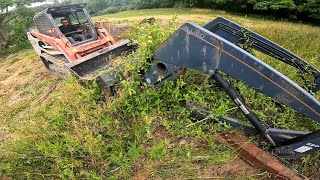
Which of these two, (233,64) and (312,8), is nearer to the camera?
(233,64)

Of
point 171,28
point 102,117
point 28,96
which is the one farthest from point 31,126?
point 28,96

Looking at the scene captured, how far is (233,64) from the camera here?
2.38m

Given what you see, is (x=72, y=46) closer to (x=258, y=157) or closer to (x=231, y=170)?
(x=231, y=170)

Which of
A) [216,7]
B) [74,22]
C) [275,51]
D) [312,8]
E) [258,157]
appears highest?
[275,51]

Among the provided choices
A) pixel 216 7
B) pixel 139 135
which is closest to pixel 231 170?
pixel 139 135

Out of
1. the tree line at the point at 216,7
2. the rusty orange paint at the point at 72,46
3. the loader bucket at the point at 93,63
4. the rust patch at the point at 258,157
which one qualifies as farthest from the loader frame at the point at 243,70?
the tree line at the point at 216,7

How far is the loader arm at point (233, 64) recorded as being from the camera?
2.31 meters

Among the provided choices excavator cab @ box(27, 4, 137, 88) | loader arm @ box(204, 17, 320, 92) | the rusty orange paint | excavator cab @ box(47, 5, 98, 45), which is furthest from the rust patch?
excavator cab @ box(47, 5, 98, 45)

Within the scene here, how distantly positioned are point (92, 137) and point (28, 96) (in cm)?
559

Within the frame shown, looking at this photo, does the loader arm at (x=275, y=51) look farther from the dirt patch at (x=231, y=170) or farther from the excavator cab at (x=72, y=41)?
the excavator cab at (x=72, y=41)

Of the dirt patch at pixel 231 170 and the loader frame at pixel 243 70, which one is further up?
the loader frame at pixel 243 70

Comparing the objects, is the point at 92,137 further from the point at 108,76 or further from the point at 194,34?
the point at 194,34

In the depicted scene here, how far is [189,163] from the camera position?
295cm

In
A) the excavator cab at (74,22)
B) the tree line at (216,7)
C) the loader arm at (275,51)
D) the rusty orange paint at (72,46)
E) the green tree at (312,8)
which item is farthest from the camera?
the green tree at (312,8)
